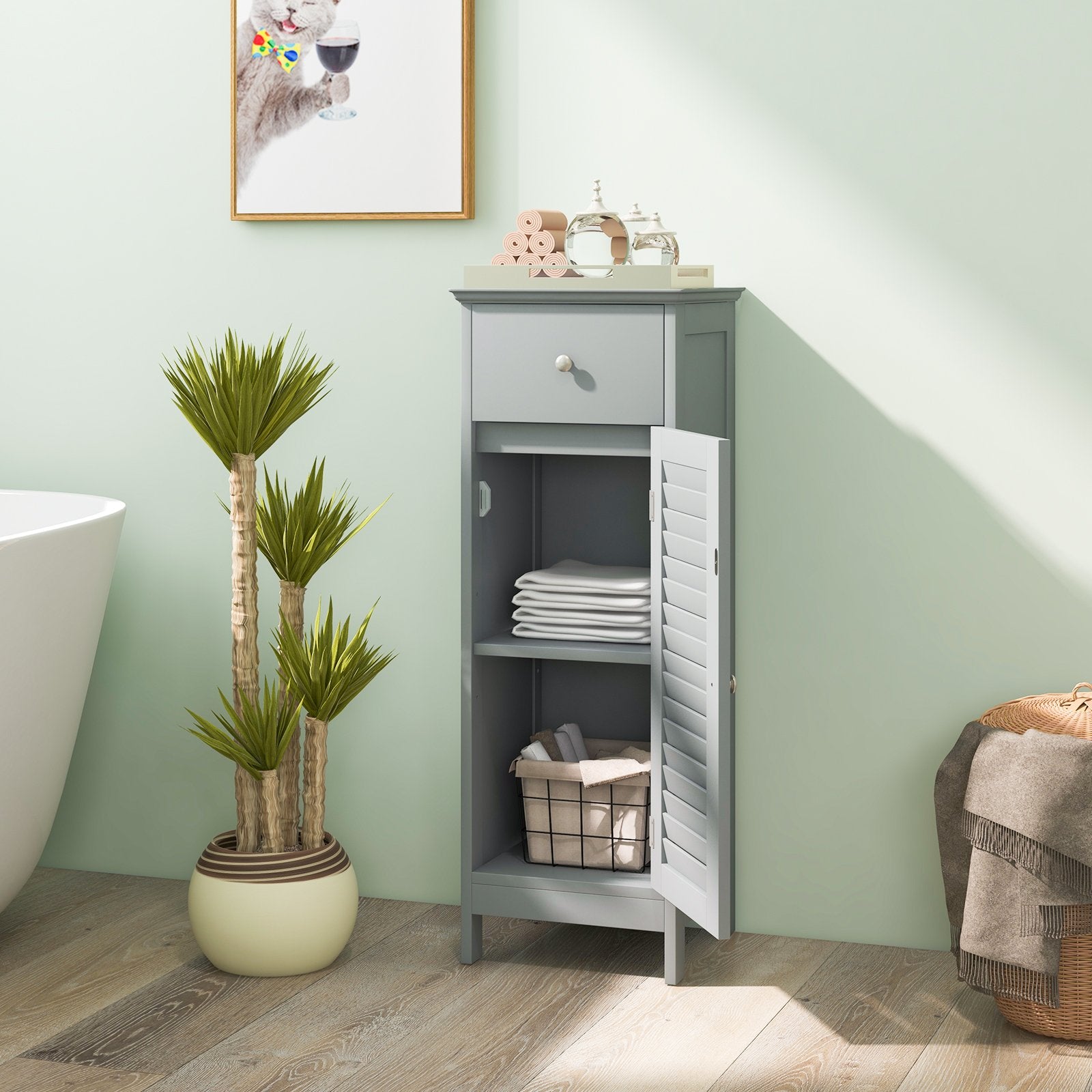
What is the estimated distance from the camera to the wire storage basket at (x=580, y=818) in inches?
99.7

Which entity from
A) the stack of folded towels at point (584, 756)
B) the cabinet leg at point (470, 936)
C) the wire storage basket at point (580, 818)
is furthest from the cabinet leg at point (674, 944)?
the cabinet leg at point (470, 936)

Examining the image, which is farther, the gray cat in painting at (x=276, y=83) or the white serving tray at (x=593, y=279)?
the gray cat in painting at (x=276, y=83)

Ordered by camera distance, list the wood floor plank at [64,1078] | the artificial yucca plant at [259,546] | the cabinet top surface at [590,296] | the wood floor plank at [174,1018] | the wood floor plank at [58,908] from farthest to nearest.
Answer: the wood floor plank at [58,908], the artificial yucca plant at [259,546], the cabinet top surface at [590,296], the wood floor plank at [174,1018], the wood floor plank at [64,1078]

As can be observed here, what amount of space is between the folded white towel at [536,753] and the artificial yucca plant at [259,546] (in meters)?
0.38

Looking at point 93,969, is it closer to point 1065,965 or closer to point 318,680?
point 318,680

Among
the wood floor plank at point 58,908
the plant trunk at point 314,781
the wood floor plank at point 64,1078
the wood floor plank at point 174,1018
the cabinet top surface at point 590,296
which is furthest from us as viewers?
the wood floor plank at point 58,908

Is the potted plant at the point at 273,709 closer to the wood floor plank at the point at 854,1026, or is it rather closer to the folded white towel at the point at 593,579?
the folded white towel at the point at 593,579

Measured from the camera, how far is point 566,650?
247 cm

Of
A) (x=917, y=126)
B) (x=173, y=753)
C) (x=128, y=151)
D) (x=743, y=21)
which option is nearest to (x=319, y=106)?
(x=128, y=151)

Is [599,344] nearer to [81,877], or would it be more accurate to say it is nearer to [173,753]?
[173,753]

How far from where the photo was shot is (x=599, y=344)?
237 centimetres

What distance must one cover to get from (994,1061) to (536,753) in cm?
91

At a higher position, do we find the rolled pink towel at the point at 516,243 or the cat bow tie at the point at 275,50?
the cat bow tie at the point at 275,50

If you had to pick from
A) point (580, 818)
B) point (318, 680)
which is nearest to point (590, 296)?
point (318, 680)
